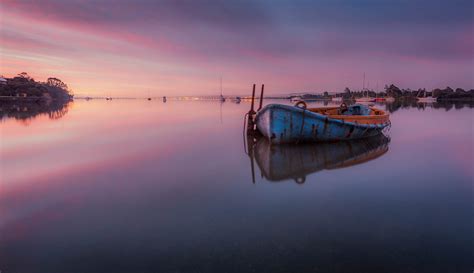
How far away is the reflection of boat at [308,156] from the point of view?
9.27m

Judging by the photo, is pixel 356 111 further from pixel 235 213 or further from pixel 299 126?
pixel 235 213

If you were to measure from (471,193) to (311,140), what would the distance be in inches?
282

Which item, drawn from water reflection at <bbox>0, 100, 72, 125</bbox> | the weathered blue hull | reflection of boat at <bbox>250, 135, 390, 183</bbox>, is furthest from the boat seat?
water reflection at <bbox>0, 100, 72, 125</bbox>

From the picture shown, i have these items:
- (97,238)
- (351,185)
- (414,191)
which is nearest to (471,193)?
(414,191)

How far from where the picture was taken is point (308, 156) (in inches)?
447

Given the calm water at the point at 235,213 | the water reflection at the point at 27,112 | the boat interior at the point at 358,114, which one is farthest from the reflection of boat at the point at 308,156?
the water reflection at the point at 27,112

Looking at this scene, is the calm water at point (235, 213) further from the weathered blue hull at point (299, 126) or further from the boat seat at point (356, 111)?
the boat seat at point (356, 111)

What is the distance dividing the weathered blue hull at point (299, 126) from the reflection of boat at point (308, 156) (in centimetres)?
40

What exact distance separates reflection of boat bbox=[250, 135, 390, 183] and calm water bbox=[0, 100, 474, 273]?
0.34 feet

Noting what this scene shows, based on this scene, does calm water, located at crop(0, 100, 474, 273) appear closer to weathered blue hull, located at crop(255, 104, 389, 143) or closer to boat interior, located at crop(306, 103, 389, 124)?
weathered blue hull, located at crop(255, 104, 389, 143)

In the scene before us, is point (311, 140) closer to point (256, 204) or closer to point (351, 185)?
point (351, 185)

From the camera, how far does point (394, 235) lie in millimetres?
4844

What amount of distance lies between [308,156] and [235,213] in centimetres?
627

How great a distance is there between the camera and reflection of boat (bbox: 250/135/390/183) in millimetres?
9270
